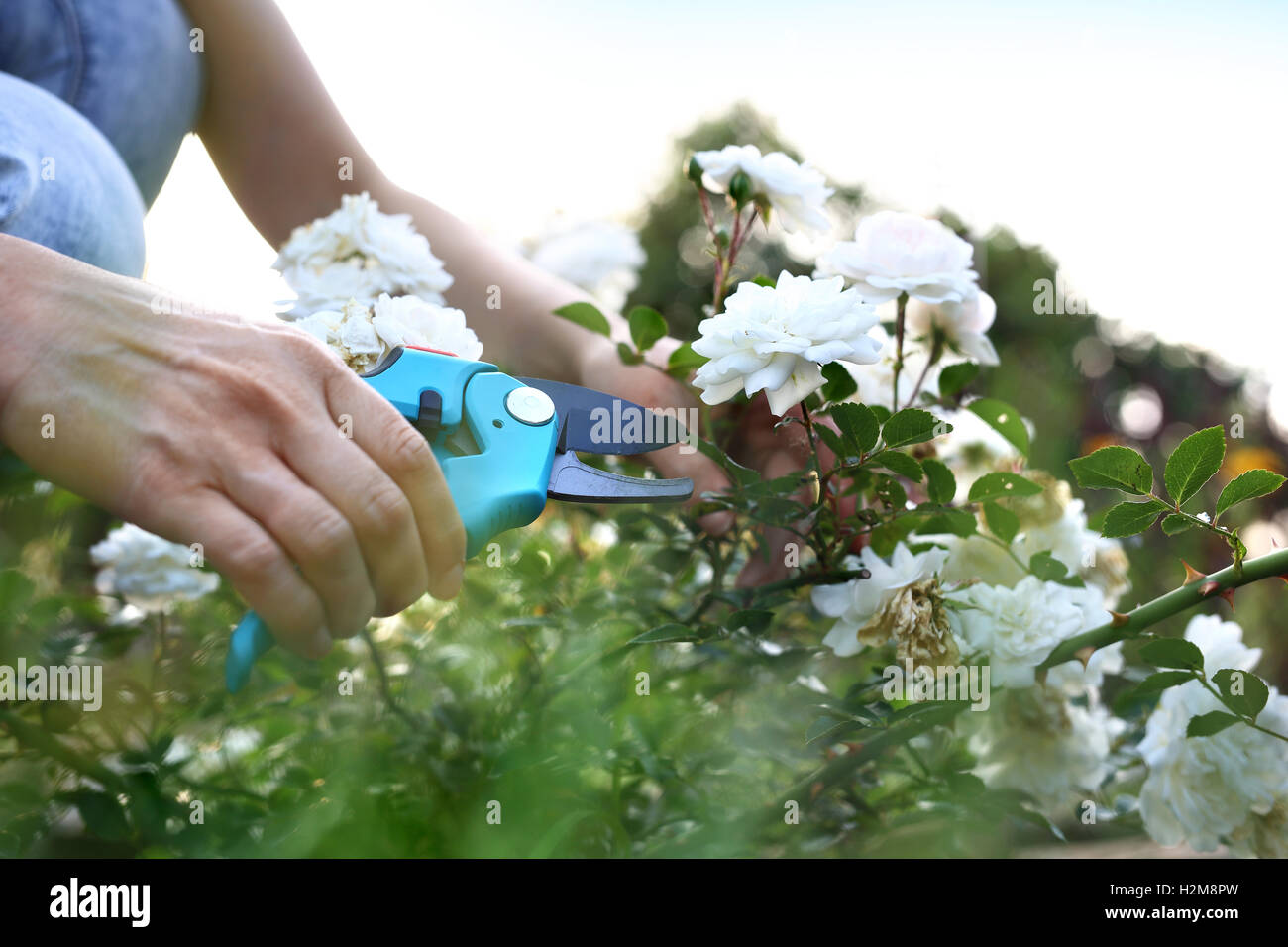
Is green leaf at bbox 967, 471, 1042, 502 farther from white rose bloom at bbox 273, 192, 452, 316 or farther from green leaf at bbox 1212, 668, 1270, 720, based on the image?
white rose bloom at bbox 273, 192, 452, 316

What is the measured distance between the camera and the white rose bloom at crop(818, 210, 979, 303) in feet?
2.40

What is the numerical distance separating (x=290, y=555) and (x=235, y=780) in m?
0.73

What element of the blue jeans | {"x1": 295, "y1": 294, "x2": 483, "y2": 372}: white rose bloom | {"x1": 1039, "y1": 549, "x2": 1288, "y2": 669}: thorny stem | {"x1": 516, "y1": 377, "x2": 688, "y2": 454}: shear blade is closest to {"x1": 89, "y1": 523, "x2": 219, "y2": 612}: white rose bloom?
the blue jeans

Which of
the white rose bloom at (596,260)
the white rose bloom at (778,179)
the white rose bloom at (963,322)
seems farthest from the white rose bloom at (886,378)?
the white rose bloom at (596,260)

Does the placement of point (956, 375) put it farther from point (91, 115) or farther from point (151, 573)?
point (151, 573)

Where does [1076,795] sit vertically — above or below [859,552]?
below

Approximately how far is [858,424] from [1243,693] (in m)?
0.36

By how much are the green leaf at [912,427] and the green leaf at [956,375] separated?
0.16 m

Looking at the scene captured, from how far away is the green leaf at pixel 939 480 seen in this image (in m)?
0.68

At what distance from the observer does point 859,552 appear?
80 centimetres

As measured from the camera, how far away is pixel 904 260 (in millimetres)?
742
